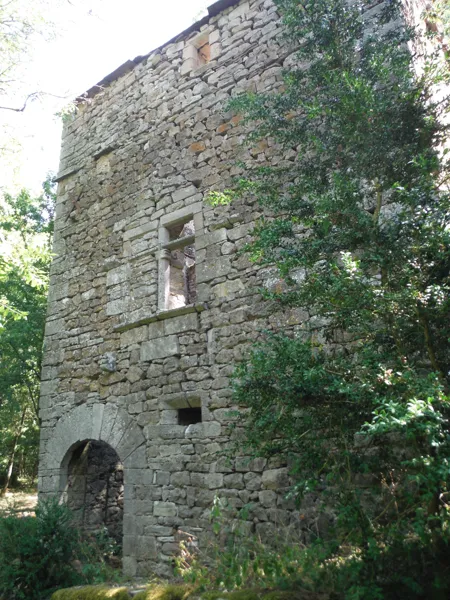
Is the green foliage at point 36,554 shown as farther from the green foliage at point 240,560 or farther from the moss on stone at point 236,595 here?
the moss on stone at point 236,595

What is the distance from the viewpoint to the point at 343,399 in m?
3.13

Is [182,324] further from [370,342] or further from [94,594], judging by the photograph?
[94,594]

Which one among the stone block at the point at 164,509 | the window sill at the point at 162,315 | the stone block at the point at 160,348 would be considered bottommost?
the stone block at the point at 164,509

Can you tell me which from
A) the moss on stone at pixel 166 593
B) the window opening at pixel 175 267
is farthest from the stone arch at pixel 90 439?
the moss on stone at pixel 166 593

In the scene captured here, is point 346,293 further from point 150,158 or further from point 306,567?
point 150,158

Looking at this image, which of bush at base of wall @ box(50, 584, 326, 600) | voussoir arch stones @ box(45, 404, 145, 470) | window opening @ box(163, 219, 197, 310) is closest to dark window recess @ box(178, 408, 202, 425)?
voussoir arch stones @ box(45, 404, 145, 470)

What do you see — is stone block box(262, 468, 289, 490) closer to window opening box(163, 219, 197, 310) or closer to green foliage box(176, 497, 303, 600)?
green foliage box(176, 497, 303, 600)

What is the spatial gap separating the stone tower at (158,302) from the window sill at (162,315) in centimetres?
2

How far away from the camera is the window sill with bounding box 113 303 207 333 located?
5336mm

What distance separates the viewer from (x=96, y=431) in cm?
587

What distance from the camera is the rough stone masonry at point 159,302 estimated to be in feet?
16.0

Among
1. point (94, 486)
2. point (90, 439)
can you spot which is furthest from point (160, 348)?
point (94, 486)

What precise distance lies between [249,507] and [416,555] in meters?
1.86

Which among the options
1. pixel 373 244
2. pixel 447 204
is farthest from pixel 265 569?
pixel 447 204
